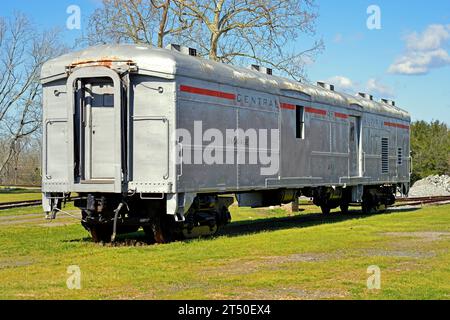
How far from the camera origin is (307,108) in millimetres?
18984

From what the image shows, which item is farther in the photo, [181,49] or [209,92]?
[181,49]

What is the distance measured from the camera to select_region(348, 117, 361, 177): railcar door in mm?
22156

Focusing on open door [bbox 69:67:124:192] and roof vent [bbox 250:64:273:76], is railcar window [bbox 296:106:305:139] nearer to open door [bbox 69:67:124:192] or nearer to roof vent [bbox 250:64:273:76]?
roof vent [bbox 250:64:273:76]

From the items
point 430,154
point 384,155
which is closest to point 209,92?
point 384,155

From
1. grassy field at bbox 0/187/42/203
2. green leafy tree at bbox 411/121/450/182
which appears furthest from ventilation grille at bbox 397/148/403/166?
green leafy tree at bbox 411/121/450/182

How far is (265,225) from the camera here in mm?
19547

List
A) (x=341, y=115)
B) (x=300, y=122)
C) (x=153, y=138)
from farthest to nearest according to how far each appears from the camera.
→ (x=341, y=115), (x=300, y=122), (x=153, y=138)

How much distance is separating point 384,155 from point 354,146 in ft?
10.8

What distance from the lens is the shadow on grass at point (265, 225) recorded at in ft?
49.9

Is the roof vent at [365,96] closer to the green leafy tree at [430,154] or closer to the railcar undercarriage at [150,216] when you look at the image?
the railcar undercarriage at [150,216]

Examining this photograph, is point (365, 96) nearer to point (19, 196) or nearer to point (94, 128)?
point (94, 128)

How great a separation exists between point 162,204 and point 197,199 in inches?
34.3
